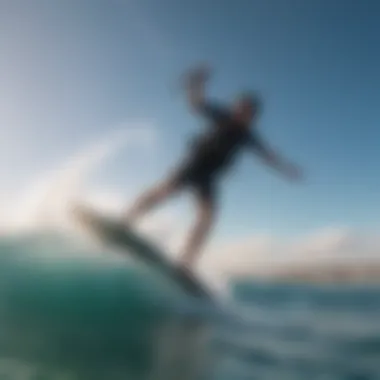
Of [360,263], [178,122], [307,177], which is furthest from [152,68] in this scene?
[360,263]

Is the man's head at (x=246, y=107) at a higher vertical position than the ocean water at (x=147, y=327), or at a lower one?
higher

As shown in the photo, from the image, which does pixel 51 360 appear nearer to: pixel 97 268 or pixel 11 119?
pixel 97 268

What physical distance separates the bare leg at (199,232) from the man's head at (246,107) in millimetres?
286

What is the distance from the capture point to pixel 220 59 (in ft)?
6.84

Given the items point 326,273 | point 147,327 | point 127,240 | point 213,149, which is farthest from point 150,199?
point 326,273

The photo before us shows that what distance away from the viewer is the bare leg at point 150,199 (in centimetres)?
202

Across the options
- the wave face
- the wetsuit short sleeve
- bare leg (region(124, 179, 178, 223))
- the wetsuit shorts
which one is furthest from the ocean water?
the wetsuit short sleeve

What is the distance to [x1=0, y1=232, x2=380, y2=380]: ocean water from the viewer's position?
198 centimetres

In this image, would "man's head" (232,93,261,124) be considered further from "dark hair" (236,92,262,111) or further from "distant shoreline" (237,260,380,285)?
"distant shoreline" (237,260,380,285)

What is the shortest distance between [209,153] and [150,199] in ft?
0.77

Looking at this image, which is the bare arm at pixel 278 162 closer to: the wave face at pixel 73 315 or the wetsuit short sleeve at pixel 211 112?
the wetsuit short sleeve at pixel 211 112

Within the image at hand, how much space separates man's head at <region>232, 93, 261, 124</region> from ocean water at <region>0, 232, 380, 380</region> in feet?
1.71

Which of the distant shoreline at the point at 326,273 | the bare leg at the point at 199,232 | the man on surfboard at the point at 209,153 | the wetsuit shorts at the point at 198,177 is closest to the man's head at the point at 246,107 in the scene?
the man on surfboard at the point at 209,153

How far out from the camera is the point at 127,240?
202 centimetres
